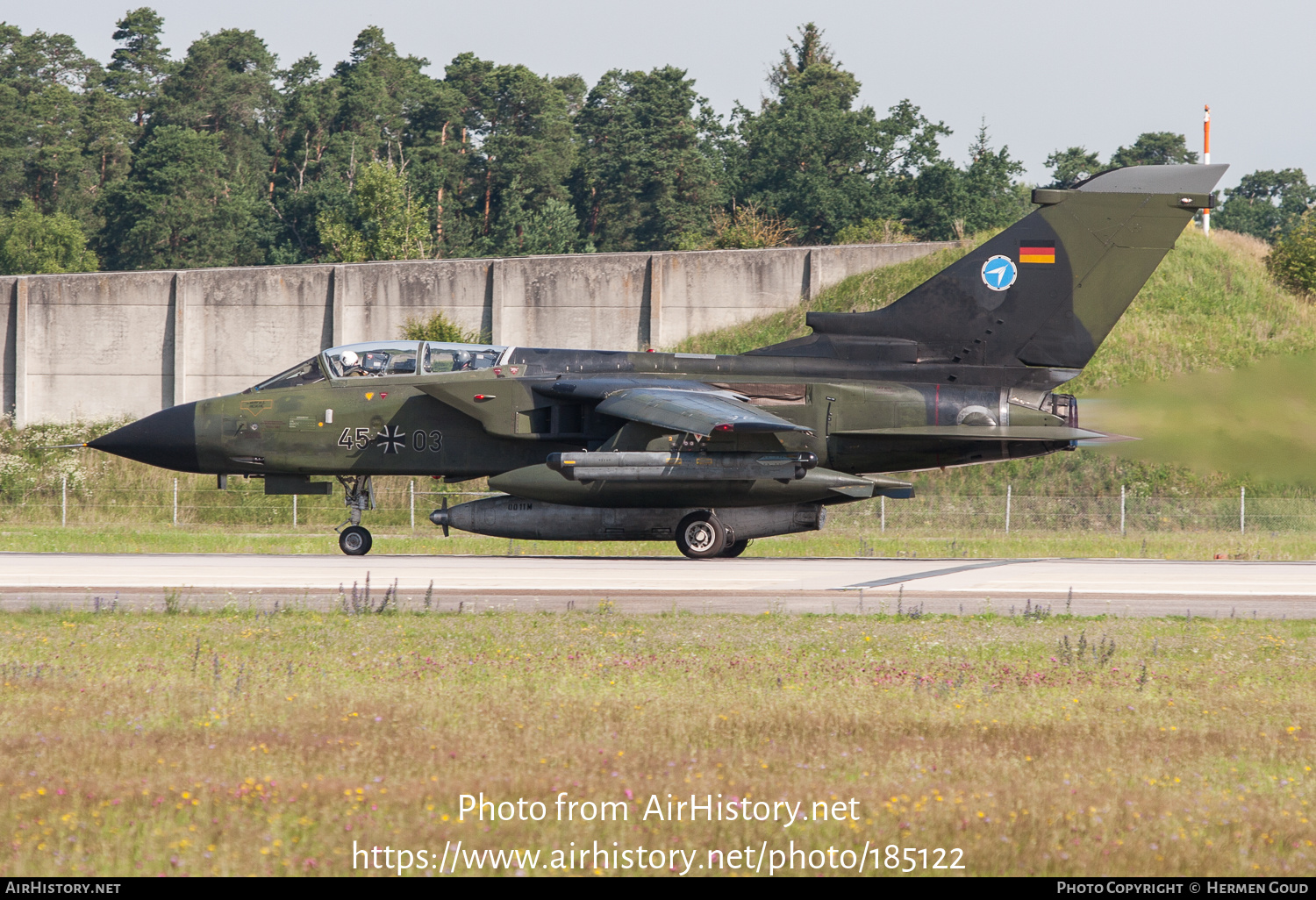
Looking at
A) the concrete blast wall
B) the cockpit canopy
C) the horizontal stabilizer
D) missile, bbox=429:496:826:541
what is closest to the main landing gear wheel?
missile, bbox=429:496:826:541

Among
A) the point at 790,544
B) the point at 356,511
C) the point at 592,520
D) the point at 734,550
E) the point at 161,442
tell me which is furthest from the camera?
the point at 790,544

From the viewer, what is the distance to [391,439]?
1920 cm

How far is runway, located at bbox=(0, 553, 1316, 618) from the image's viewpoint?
13.2 meters

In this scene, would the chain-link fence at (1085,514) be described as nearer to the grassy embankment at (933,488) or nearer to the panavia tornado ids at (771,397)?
the grassy embankment at (933,488)

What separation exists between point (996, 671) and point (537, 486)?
945 cm

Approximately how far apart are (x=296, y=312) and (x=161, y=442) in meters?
20.8

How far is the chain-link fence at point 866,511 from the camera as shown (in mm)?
27672

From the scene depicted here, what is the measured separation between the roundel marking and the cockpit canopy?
7.74m

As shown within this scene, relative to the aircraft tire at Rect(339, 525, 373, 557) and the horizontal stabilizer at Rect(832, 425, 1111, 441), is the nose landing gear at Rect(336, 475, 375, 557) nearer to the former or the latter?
the aircraft tire at Rect(339, 525, 373, 557)

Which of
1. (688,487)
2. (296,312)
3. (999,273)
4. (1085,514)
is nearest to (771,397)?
(688,487)

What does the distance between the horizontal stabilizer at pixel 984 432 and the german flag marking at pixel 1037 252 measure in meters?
2.60

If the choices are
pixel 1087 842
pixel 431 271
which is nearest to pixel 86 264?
pixel 431 271

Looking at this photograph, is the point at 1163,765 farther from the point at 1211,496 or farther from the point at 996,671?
the point at 1211,496

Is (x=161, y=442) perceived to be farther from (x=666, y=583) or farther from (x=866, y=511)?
(x=866, y=511)
